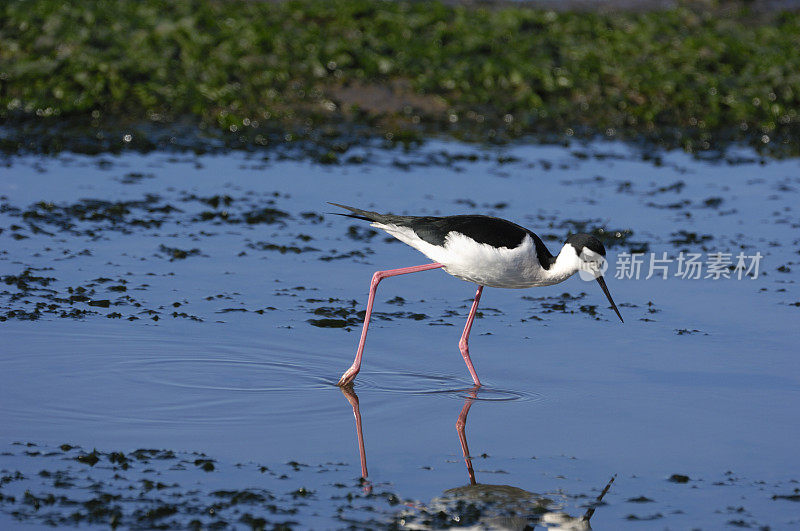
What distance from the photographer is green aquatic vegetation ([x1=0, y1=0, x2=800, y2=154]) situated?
43.2ft

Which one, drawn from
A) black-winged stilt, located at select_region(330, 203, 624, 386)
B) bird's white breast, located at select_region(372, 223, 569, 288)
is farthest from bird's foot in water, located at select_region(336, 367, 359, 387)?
bird's white breast, located at select_region(372, 223, 569, 288)

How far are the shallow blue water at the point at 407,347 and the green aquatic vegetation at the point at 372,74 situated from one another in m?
1.97

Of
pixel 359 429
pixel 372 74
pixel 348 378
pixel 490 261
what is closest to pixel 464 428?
pixel 359 429

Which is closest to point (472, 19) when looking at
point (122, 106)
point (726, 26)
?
point (726, 26)

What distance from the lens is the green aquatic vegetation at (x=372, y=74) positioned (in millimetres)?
13172

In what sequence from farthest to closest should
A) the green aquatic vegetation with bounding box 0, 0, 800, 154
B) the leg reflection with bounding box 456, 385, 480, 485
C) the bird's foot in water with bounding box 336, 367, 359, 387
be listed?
the green aquatic vegetation with bounding box 0, 0, 800, 154, the bird's foot in water with bounding box 336, 367, 359, 387, the leg reflection with bounding box 456, 385, 480, 485

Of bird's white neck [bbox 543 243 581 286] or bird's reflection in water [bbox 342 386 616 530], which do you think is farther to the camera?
bird's white neck [bbox 543 243 581 286]

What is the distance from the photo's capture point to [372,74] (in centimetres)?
1400

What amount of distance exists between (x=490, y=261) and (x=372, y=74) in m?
7.89

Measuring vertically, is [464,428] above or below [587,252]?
below

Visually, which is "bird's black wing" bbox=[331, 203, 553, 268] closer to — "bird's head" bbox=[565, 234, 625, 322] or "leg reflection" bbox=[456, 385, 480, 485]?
"bird's head" bbox=[565, 234, 625, 322]

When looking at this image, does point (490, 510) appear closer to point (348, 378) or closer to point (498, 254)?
point (348, 378)

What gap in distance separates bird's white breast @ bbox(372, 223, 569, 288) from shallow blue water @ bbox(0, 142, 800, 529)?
56 cm

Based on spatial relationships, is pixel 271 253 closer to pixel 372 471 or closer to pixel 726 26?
A: pixel 372 471
